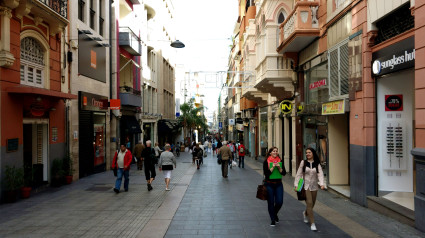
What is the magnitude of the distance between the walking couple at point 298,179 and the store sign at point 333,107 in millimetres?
3691

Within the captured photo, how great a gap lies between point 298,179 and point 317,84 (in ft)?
23.2

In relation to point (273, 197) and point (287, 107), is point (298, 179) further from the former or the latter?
point (287, 107)

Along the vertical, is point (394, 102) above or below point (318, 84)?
below

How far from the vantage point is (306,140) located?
15.0 meters

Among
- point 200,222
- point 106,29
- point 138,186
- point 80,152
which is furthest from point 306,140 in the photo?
point 106,29

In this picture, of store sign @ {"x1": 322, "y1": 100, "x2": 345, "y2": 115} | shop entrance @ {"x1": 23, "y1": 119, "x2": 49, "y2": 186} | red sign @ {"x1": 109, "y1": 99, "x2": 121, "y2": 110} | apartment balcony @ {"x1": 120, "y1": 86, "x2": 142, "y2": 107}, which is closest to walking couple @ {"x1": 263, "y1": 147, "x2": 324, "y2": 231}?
store sign @ {"x1": 322, "y1": 100, "x2": 345, "y2": 115}

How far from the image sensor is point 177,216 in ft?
26.6

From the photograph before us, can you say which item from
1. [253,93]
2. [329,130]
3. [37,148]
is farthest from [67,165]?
[253,93]

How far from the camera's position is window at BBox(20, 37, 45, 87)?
11.4 metres

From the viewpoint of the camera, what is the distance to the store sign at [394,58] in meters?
7.36

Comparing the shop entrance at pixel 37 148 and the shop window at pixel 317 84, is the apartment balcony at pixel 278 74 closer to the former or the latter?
the shop window at pixel 317 84

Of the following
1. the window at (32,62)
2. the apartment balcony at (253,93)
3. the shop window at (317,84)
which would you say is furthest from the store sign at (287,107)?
the window at (32,62)

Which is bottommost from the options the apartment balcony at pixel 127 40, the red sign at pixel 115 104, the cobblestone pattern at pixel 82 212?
the cobblestone pattern at pixel 82 212

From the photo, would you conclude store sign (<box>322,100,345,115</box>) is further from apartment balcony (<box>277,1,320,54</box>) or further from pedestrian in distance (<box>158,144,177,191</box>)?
pedestrian in distance (<box>158,144,177,191</box>)
